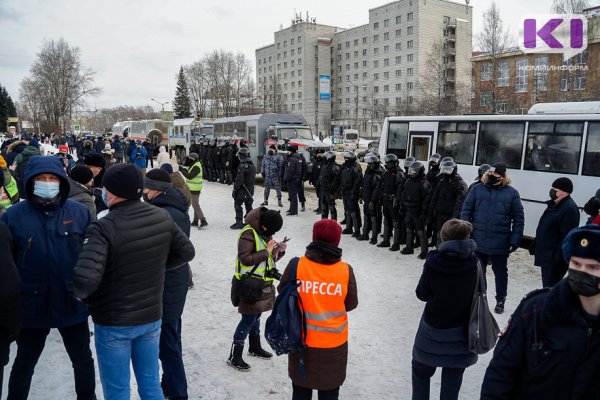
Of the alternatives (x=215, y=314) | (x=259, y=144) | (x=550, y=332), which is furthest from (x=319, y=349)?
(x=259, y=144)

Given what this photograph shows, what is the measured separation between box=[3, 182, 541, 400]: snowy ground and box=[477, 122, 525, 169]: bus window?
2.17 metres

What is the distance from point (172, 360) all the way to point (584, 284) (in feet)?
9.94

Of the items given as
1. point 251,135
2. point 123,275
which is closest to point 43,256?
point 123,275

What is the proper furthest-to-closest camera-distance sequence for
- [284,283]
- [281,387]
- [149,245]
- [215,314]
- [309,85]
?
[309,85]
[215,314]
[281,387]
[284,283]
[149,245]

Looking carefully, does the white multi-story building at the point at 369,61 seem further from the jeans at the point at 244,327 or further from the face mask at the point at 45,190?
the face mask at the point at 45,190

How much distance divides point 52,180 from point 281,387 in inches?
104

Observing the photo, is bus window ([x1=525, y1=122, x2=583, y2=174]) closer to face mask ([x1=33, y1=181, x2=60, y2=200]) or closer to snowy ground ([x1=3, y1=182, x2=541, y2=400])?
snowy ground ([x1=3, y1=182, x2=541, y2=400])

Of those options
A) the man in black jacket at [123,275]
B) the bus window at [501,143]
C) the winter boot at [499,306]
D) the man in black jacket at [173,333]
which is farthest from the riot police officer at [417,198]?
the man in black jacket at [123,275]

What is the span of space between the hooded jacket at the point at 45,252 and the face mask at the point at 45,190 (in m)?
0.04

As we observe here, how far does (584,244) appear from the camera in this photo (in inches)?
75.2

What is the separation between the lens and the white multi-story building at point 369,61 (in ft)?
231

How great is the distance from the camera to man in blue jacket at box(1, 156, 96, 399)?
3.10m

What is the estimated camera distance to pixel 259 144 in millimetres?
21609

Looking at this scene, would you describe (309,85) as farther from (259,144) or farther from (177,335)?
(177,335)
